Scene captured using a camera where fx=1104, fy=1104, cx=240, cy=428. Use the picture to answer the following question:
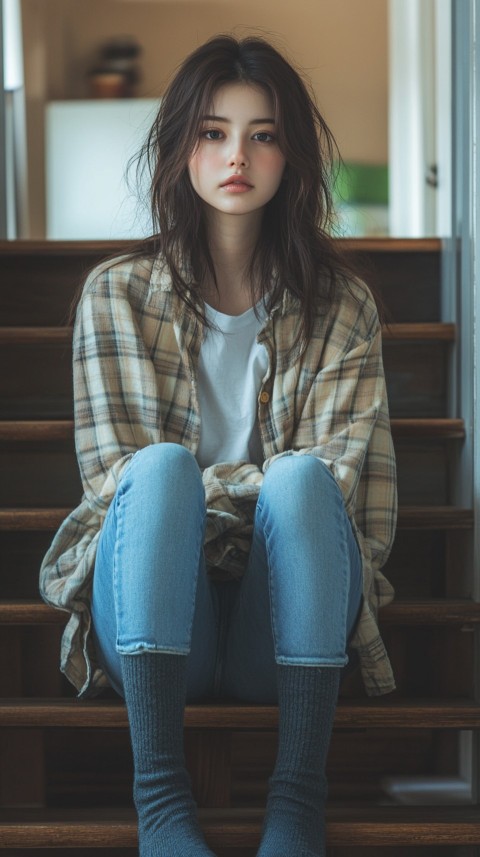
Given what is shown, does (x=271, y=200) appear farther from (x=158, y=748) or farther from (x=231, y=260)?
(x=158, y=748)

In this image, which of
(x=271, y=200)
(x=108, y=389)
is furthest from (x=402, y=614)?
(x=271, y=200)

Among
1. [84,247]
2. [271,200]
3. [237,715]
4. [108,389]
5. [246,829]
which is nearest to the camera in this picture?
[246,829]

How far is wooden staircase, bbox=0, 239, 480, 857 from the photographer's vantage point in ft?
4.71

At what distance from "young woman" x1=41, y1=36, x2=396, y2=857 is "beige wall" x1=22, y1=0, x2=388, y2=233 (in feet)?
13.2

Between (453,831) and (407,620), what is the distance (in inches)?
14.1

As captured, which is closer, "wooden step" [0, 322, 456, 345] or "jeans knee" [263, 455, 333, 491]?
"jeans knee" [263, 455, 333, 491]

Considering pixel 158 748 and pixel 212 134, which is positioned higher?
pixel 212 134

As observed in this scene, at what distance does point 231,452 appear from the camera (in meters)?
1.63

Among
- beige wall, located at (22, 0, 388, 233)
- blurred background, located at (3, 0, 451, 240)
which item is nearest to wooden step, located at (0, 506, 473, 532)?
blurred background, located at (3, 0, 451, 240)

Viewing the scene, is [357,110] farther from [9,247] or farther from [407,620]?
[407,620]

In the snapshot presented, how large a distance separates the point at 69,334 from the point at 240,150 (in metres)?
0.61

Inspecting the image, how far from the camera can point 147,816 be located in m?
1.20

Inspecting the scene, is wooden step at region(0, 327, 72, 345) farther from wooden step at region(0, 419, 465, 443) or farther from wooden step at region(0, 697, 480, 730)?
wooden step at region(0, 697, 480, 730)

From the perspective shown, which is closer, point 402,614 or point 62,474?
point 402,614
